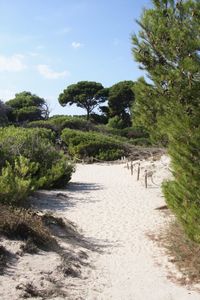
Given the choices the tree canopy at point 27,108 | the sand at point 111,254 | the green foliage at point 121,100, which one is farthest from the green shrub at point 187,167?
the green foliage at point 121,100

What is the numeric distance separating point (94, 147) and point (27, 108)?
546 inches

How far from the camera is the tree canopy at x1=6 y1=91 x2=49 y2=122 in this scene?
4269 centimetres

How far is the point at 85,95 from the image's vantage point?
1962 inches

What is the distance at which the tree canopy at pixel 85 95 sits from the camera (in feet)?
164

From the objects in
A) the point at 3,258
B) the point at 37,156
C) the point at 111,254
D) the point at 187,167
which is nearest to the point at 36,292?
the point at 3,258

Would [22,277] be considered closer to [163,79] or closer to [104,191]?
[163,79]

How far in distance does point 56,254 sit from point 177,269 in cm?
212

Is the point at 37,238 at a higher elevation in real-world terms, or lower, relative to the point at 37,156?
lower

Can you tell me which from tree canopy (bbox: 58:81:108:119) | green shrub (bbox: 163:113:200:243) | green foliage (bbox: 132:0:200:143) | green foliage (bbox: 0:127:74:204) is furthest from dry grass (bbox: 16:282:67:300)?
tree canopy (bbox: 58:81:108:119)

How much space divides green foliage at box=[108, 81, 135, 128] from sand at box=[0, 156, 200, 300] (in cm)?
3078

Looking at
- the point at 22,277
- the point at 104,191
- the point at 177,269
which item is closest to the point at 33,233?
the point at 22,277

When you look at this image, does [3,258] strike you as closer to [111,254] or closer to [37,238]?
[37,238]

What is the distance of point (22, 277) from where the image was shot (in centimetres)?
665

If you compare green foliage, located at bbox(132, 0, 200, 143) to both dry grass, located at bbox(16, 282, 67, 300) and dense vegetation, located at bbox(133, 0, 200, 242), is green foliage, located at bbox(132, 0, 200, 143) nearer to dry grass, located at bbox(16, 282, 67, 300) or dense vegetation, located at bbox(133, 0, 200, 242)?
dense vegetation, located at bbox(133, 0, 200, 242)
